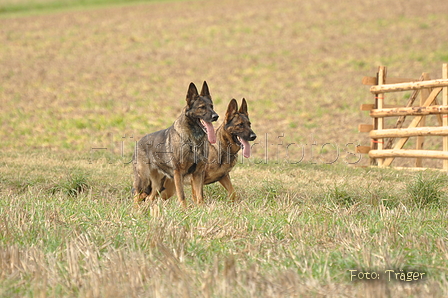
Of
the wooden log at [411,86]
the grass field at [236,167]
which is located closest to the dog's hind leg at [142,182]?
the grass field at [236,167]

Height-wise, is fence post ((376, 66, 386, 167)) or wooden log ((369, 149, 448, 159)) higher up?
fence post ((376, 66, 386, 167))

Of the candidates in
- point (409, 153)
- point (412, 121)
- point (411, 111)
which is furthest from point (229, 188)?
point (412, 121)

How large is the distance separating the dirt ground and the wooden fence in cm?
114

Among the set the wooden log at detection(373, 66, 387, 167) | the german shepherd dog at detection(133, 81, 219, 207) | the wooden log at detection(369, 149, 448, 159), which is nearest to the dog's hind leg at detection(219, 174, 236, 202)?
the german shepherd dog at detection(133, 81, 219, 207)

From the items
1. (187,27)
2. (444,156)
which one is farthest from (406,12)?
(444,156)

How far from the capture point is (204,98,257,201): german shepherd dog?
8.18 m

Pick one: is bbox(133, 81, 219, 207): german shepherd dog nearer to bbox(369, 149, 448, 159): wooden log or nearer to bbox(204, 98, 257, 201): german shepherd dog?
bbox(204, 98, 257, 201): german shepherd dog

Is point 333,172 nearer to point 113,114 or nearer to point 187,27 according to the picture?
point 113,114

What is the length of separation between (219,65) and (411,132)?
14.2 meters

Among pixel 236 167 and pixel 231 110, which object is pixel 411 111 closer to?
pixel 236 167

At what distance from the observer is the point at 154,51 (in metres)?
28.5

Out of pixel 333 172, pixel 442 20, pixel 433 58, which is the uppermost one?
pixel 442 20

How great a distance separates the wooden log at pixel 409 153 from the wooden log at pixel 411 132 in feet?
1.24

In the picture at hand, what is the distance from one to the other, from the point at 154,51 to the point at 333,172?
19.4 metres
